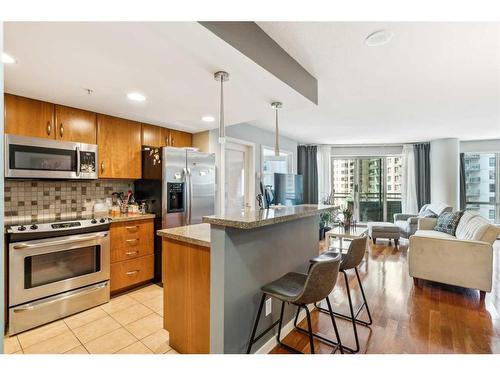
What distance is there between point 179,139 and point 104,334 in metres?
2.50

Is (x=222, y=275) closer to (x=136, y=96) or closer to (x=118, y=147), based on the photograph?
(x=136, y=96)

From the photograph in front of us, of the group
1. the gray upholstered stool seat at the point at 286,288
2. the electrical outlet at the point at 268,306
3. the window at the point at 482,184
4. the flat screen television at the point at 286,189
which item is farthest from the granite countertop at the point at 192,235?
the window at the point at 482,184

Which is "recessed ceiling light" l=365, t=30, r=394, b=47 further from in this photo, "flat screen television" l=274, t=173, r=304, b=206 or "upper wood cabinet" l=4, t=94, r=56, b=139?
"flat screen television" l=274, t=173, r=304, b=206

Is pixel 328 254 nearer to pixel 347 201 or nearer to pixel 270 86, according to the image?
pixel 270 86

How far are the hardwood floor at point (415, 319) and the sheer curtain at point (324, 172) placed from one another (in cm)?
354

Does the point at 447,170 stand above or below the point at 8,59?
below

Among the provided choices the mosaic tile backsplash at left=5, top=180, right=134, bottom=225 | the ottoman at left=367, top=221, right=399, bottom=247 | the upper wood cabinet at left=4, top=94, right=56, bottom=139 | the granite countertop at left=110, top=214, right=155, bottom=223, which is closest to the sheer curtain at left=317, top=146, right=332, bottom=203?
the ottoman at left=367, top=221, right=399, bottom=247

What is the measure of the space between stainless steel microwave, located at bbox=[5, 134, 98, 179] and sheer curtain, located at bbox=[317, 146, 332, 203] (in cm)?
542

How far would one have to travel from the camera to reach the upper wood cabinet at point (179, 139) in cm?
359

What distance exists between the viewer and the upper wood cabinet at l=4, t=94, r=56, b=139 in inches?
88.7

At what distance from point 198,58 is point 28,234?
207 centimetres

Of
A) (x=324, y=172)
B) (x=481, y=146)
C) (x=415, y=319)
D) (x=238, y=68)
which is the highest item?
(x=481, y=146)

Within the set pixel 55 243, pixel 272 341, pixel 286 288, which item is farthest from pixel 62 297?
pixel 286 288

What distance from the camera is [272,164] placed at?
17.4ft
